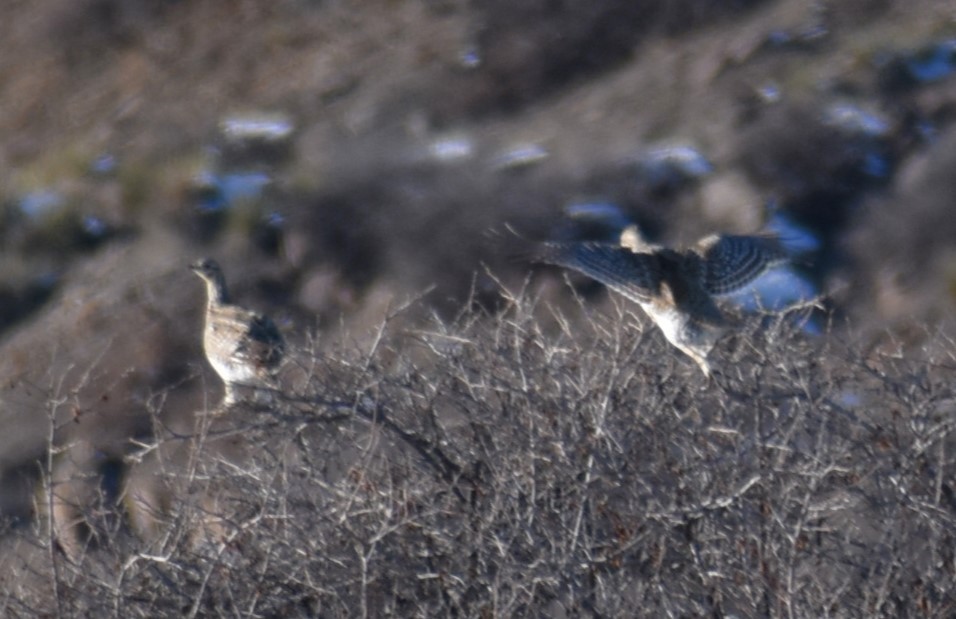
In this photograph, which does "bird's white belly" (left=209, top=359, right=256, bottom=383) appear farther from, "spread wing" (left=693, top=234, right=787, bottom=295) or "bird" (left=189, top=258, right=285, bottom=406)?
"spread wing" (left=693, top=234, right=787, bottom=295)

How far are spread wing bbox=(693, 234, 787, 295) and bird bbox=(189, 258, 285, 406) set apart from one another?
6.39 feet

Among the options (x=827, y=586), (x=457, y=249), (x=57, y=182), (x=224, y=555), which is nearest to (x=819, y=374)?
(x=827, y=586)

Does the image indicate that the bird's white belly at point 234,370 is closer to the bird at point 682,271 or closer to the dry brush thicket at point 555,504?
the bird at point 682,271

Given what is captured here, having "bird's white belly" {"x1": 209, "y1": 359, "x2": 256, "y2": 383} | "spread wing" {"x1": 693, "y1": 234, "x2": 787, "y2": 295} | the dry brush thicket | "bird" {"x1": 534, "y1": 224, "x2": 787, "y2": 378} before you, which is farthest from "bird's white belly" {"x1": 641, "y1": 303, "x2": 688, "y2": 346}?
"bird's white belly" {"x1": 209, "y1": 359, "x2": 256, "y2": 383}

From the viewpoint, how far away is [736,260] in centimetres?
788

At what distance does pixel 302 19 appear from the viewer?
18828 millimetres

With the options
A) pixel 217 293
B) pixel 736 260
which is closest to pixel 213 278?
pixel 217 293

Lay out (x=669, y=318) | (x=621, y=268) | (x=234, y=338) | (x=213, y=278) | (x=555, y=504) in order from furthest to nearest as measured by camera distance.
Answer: (x=213, y=278) < (x=234, y=338) < (x=621, y=268) < (x=669, y=318) < (x=555, y=504)

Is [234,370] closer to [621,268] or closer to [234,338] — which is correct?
[234,338]

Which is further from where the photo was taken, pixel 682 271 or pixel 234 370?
pixel 234 370

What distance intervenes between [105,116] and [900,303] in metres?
8.78

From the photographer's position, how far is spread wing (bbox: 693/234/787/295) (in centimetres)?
783

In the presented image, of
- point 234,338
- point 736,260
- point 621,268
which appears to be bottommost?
point 234,338

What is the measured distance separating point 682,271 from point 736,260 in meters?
0.26
